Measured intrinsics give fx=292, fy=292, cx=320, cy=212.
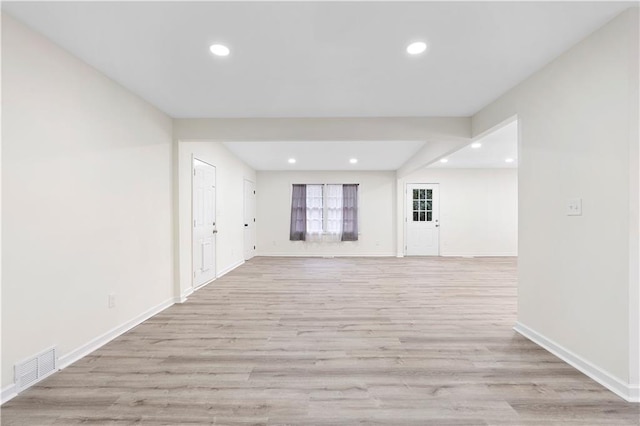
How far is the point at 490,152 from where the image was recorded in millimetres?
5750

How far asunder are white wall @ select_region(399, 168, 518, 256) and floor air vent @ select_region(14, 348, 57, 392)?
23.7ft

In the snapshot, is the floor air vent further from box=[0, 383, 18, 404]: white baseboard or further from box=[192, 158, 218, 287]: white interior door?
box=[192, 158, 218, 287]: white interior door

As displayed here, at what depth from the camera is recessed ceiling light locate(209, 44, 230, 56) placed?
85.1 inches

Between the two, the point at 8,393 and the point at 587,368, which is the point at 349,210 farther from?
Answer: the point at 8,393

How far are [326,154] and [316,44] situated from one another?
385 cm

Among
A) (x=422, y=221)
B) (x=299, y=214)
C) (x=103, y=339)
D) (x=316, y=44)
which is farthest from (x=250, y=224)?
(x=316, y=44)

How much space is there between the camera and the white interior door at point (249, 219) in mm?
7318

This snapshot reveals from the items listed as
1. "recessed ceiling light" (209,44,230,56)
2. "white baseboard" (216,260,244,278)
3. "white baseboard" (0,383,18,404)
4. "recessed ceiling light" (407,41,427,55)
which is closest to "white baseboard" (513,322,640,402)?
"recessed ceiling light" (407,41,427,55)

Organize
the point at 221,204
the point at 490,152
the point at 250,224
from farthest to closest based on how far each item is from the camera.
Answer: the point at 250,224, the point at 490,152, the point at 221,204

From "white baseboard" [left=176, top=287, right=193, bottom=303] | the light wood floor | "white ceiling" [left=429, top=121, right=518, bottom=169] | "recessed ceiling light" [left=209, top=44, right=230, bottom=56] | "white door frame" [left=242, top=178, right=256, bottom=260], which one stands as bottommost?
the light wood floor

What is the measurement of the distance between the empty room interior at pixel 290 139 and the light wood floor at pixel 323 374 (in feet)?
0.06

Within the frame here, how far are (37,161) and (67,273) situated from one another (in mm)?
847

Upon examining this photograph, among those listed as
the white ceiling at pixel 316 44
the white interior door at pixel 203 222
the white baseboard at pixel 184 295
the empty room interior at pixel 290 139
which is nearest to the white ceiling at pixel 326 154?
the white interior door at pixel 203 222

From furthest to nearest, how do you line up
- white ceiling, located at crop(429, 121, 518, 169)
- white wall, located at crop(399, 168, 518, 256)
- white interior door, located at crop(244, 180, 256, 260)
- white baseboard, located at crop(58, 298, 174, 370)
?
white wall, located at crop(399, 168, 518, 256) < white interior door, located at crop(244, 180, 256, 260) < white ceiling, located at crop(429, 121, 518, 169) < white baseboard, located at crop(58, 298, 174, 370)
